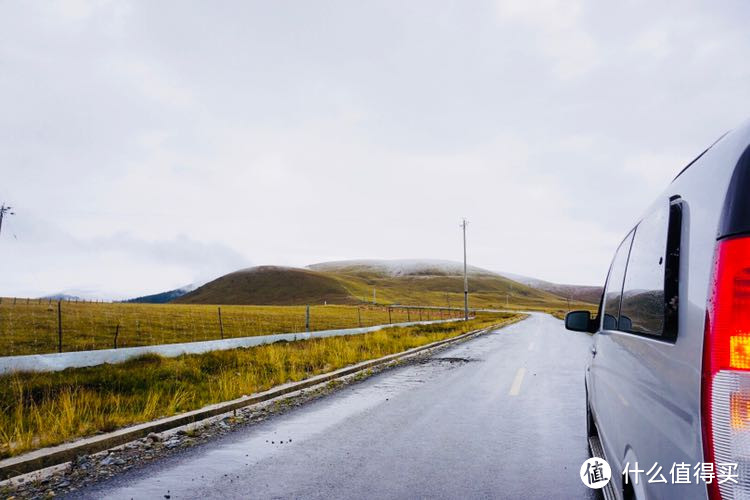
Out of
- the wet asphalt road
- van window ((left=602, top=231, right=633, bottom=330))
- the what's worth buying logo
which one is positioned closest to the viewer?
van window ((left=602, top=231, right=633, bottom=330))

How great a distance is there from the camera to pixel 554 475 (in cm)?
485

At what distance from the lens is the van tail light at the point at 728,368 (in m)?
1.31

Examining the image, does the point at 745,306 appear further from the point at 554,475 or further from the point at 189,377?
the point at 189,377

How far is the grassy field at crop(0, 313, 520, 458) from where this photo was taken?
661 centimetres

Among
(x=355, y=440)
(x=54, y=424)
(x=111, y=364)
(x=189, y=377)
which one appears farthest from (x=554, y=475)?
(x=111, y=364)

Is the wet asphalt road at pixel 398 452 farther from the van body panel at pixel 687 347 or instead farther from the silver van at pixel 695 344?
the van body panel at pixel 687 347

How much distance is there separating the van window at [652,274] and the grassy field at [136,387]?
614 centimetres

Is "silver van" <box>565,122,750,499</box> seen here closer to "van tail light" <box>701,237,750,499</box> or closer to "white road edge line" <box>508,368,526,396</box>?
"van tail light" <box>701,237,750,499</box>

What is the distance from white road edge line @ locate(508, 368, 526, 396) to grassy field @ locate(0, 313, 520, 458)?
4255 millimetres

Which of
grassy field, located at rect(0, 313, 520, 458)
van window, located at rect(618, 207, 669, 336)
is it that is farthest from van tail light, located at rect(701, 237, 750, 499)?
grassy field, located at rect(0, 313, 520, 458)

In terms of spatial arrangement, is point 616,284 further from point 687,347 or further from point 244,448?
point 244,448

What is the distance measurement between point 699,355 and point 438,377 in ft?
33.4

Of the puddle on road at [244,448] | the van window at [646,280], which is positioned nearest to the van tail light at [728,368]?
the van window at [646,280]

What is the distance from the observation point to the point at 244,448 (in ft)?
19.5
